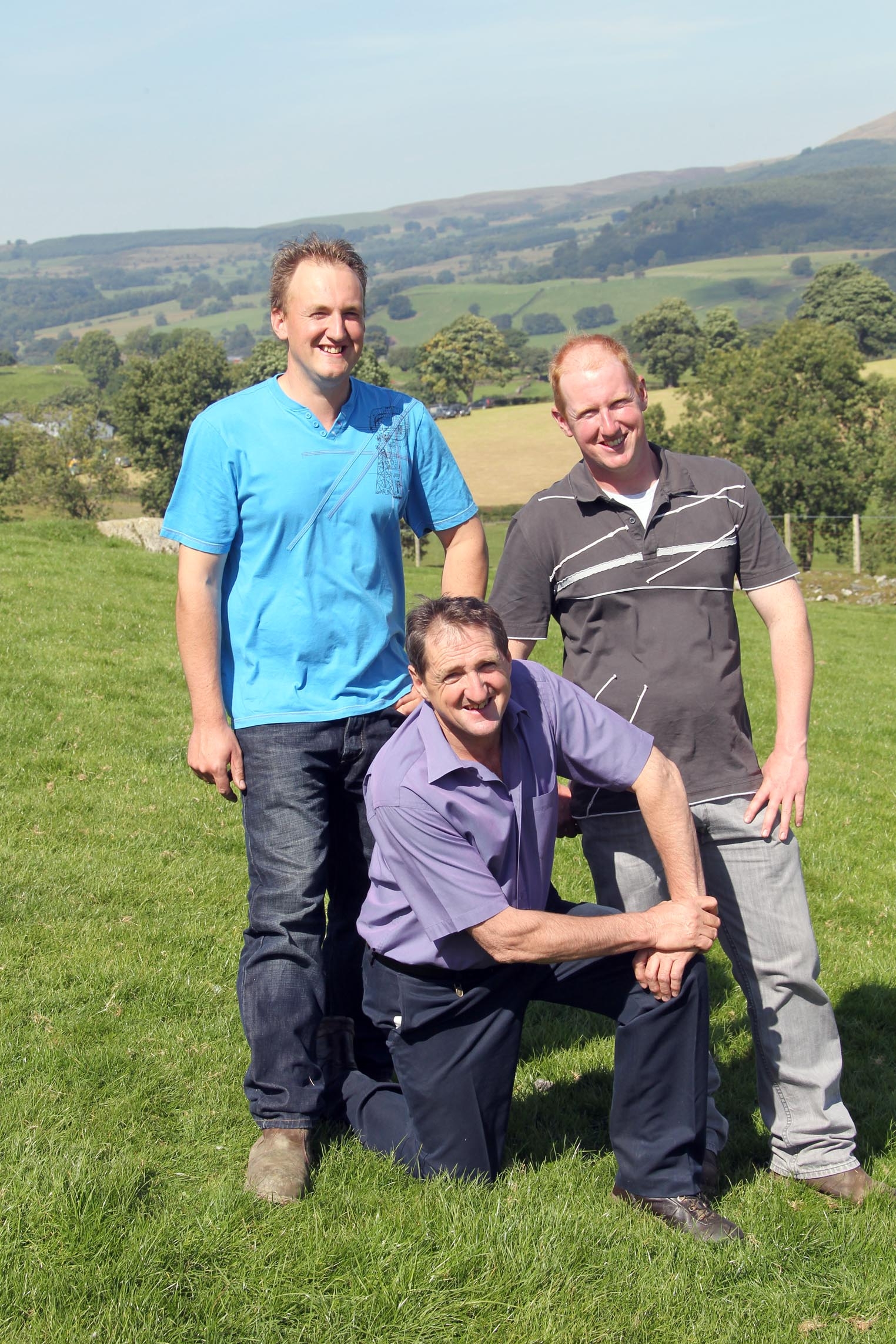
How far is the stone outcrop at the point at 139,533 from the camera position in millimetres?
21734

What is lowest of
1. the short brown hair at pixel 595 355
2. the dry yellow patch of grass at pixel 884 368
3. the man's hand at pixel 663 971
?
the dry yellow patch of grass at pixel 884 368

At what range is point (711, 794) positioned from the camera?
4.13 metres

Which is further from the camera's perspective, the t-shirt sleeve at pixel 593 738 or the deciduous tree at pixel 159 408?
the deciduous tree at pixel 159 408

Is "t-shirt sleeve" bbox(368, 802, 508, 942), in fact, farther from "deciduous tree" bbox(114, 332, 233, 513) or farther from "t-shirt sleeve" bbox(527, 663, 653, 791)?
"deciduous tree" bbox(114, 332, 233, 513)

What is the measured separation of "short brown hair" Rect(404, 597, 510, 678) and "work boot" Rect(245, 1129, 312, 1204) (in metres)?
1.66

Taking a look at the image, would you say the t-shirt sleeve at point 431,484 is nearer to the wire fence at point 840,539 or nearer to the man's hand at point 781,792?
the man's hand at point 781,792

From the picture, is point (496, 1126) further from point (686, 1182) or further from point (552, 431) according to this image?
point (552, 431)

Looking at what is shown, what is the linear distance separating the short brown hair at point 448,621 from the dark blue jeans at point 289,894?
1.72ft

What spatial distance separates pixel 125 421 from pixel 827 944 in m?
84.7

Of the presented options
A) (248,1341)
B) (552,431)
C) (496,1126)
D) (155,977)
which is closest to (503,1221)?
(496,1126)

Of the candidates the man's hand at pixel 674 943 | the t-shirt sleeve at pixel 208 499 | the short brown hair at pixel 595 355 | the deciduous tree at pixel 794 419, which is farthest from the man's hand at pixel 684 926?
the deciduous tree at pixel 794 419

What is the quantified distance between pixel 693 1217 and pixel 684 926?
3.10 feet

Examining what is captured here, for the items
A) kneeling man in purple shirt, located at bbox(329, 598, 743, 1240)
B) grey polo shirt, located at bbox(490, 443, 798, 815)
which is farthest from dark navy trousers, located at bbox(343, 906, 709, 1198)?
grey polo shirt, located at bbox(490, 443, 798, 815)

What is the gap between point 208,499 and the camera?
13.8 ft
